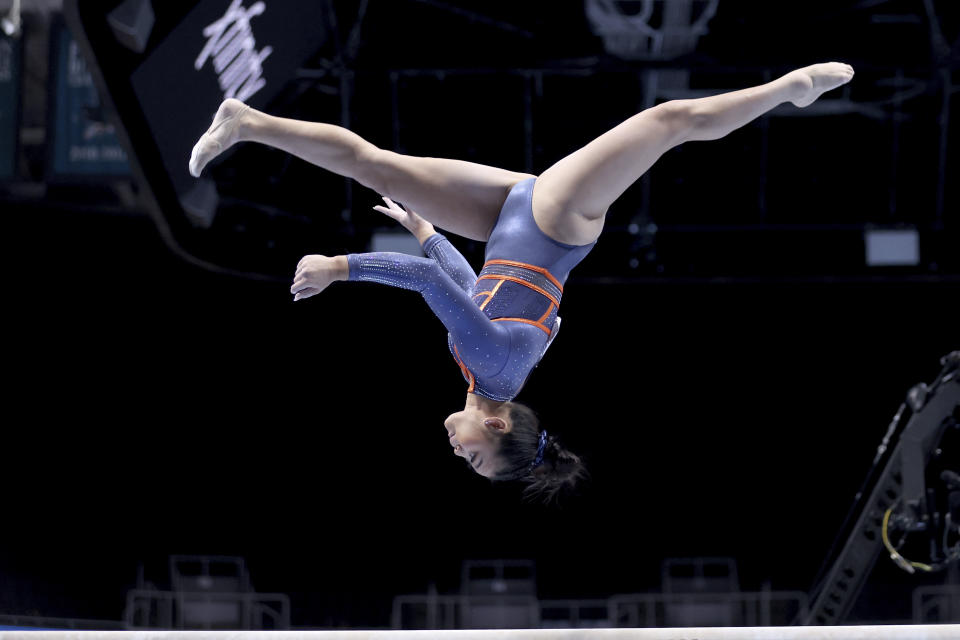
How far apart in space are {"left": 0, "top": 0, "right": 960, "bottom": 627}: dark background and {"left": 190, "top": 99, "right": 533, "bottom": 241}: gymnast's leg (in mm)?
4961

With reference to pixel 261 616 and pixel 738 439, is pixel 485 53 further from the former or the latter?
pixel 261 616

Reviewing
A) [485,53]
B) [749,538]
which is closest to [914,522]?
[749,538]

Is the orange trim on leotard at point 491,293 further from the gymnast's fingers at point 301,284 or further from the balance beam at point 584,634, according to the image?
the balance beam at point 584,634

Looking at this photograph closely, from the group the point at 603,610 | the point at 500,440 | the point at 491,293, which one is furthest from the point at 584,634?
the point at 603,610

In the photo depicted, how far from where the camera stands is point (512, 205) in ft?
12.8

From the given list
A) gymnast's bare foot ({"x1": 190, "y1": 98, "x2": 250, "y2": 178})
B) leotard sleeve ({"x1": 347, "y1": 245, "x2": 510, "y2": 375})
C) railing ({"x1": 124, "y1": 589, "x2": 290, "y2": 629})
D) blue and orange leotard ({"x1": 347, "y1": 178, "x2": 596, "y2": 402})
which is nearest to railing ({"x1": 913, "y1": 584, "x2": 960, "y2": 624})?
railing ({"x1": 124, "y1": 589, "x2": 290, "y2": 629})

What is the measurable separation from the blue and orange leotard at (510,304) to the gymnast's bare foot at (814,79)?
92 cm

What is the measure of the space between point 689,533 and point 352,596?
9.45ft

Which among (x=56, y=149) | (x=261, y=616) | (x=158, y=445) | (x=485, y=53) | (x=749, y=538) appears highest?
(x=485, y=53)

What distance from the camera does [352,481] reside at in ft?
29.5

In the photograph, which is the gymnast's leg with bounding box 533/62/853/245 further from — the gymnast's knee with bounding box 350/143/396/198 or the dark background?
the dark background

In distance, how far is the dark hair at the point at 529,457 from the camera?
148 inches

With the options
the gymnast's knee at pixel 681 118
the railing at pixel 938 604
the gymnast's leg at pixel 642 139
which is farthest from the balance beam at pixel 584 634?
the railing at pixel 938 604

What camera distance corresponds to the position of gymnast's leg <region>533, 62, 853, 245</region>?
3.61m
